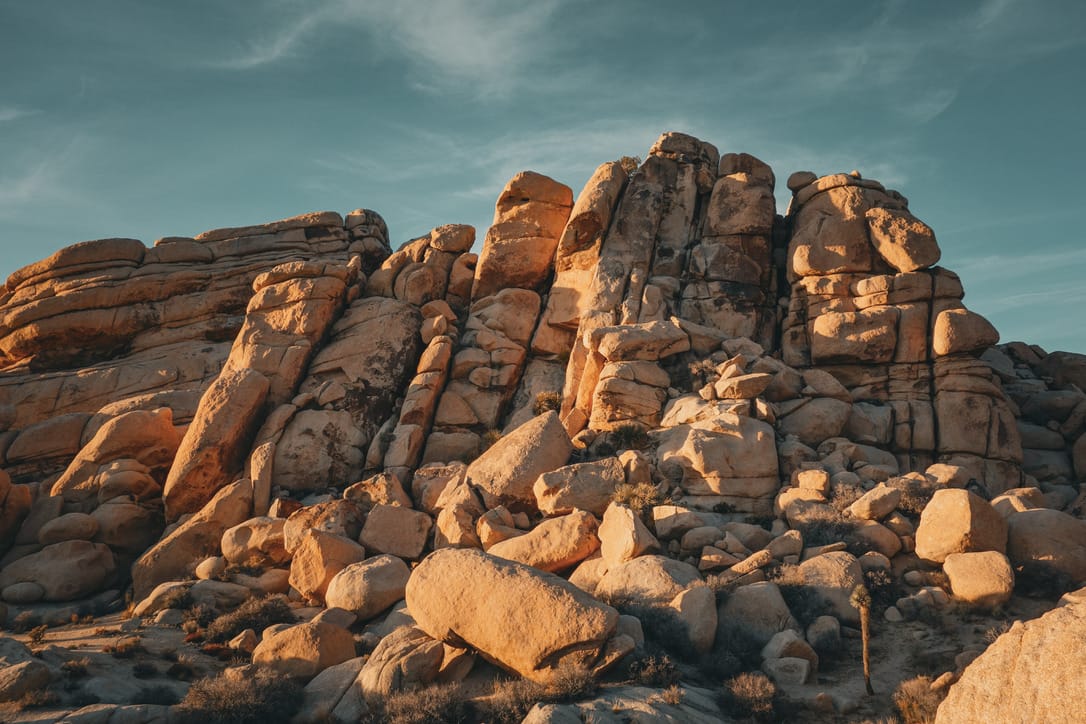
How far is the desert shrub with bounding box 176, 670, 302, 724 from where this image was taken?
52.7ft

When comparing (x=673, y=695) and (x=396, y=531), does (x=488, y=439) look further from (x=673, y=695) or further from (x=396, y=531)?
(x=673, y=695)

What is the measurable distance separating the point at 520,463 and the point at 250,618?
30.8 ft

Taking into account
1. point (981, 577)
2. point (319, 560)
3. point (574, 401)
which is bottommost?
point (319, 560)

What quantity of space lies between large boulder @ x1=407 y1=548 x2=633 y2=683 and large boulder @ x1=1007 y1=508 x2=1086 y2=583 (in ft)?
38.4

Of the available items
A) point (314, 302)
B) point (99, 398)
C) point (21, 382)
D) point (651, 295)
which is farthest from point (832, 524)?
point (21, 382)

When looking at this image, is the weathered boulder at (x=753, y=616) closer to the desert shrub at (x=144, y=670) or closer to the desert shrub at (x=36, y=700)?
the desert shrub at (x=144, y=670)

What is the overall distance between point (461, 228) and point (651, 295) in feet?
40.3

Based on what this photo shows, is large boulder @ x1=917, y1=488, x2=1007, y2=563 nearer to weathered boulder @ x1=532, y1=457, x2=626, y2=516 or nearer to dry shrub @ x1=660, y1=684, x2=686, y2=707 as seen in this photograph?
weathered boulder @ x1=532, y1=457, x2=626, y2=516

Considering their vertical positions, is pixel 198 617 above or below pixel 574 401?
below

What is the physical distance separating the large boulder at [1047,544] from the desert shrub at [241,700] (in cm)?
1878

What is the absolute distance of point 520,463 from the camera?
2588cm

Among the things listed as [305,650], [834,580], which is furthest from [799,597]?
[305,650]

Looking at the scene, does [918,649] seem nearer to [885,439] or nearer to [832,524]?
[832,524]

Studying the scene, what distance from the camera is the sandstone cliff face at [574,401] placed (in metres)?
23.6
